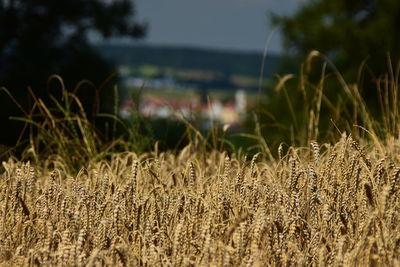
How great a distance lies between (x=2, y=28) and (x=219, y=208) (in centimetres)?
1782

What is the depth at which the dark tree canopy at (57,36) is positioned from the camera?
1938cm

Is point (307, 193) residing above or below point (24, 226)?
above

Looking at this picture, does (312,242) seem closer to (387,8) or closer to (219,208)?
(219,208)

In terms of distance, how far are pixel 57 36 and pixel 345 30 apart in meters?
8.97

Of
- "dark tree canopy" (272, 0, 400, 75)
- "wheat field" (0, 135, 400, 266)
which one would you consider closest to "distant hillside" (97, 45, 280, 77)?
"dark tree canopy" (272, 0, 400, 75)

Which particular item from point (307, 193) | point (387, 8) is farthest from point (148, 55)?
point (307, 193)

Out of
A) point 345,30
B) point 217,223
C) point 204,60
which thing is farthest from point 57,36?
point 204,60

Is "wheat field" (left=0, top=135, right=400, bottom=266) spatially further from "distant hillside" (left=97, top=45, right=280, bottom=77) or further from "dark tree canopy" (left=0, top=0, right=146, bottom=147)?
"distant hillside" (left=97, top=45, right=280, bottom=77)

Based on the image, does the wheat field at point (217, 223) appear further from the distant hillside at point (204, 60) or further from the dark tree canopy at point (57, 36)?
the distant hillside at point (204, 60)

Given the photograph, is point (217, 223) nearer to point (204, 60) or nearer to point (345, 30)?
point (345, 30)

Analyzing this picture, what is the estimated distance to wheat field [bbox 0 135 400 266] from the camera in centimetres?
274

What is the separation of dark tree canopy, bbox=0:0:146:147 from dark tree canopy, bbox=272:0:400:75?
520 centimetres

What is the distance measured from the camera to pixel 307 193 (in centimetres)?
358

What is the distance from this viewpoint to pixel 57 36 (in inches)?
834
